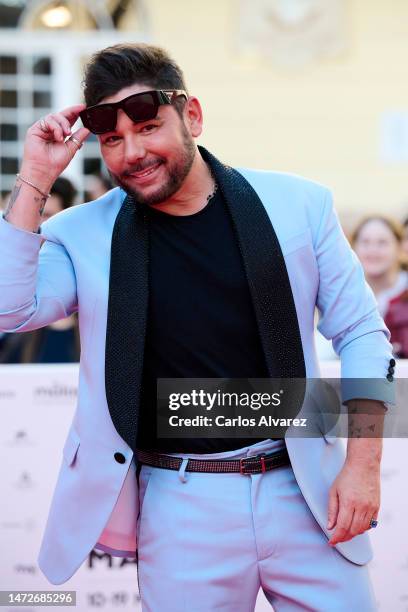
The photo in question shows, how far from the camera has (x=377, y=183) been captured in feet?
32.3

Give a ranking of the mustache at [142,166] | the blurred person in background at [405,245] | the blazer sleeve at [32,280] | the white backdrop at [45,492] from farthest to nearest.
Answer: the blurred person in background at [405,245], the white backdrop at [45,492], the mustache at [142,166], the blazer sleeve at [32,280]

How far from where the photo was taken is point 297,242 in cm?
232

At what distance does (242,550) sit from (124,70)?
121 cm

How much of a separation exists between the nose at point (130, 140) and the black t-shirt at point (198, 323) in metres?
0.25

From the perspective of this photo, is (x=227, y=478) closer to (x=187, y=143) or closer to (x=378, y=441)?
(x=378, y=441)

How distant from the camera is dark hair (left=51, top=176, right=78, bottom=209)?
4.84 m

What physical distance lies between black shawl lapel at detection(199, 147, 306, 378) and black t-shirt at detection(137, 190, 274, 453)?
41mm

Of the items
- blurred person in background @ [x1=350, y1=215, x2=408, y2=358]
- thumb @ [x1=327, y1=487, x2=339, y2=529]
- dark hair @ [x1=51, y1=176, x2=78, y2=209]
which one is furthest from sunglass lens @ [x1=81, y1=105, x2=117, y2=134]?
blurred person in background @ [x1=350, y1=215, x2=408, y2=358]

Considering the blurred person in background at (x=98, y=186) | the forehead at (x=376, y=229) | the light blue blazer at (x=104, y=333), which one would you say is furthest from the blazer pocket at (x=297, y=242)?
the blurred person in background at (x=98, y=186)

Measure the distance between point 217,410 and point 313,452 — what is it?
0.27 metres

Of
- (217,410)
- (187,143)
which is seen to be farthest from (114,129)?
(217,410)

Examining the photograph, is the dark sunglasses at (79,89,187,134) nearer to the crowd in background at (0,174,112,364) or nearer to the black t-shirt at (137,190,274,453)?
the black t-shirt at (137,190,274,453)

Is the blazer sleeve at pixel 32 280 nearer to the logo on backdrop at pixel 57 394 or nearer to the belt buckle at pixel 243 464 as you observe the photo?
the belt buckle at pixel 243 464

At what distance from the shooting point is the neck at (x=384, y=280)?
5465mm
